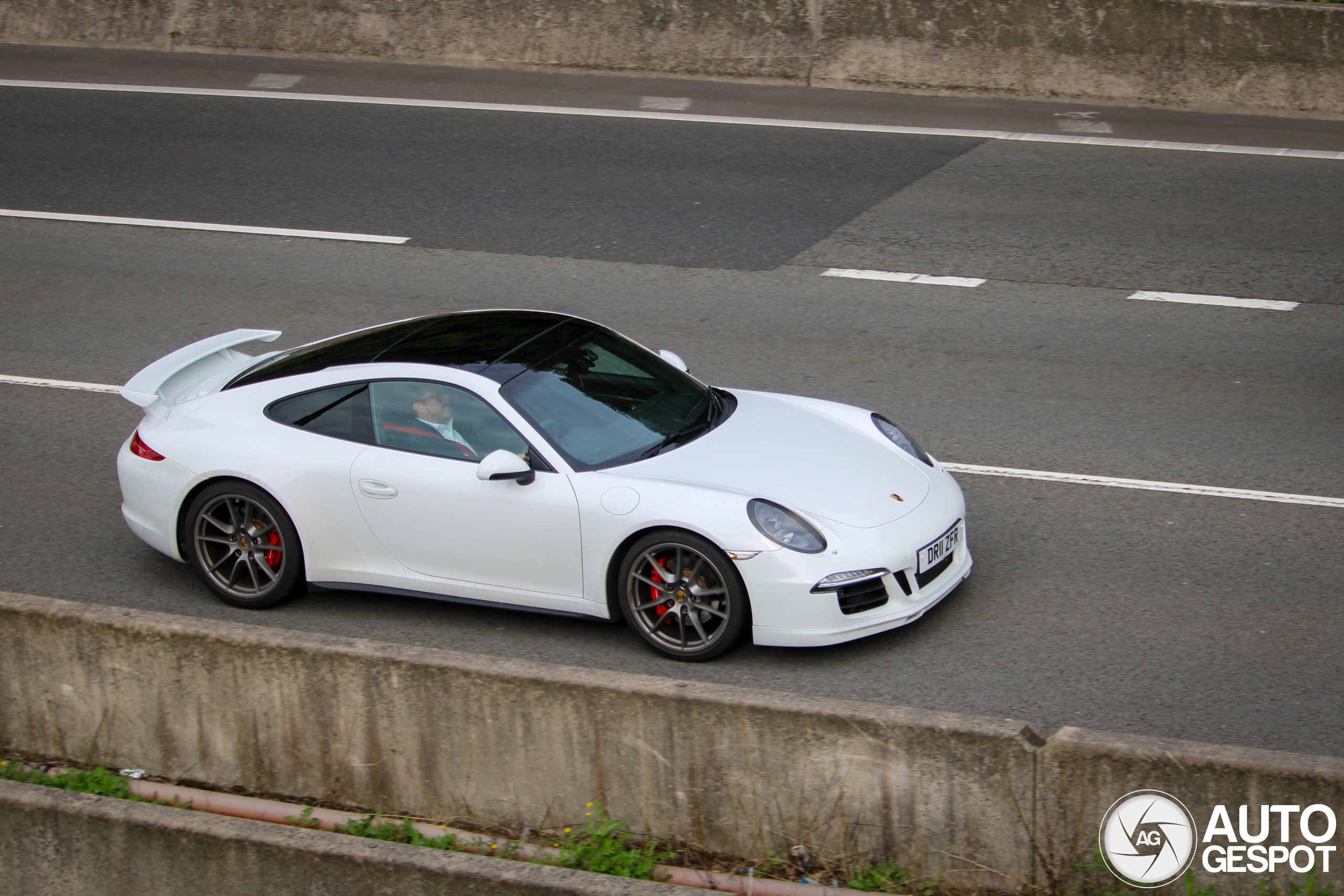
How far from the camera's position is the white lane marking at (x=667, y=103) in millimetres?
14695

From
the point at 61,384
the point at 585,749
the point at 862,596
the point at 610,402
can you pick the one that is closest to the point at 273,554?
the point at 610,402

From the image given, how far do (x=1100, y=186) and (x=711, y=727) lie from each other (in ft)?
30.0

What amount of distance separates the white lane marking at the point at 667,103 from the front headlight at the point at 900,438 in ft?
27.7

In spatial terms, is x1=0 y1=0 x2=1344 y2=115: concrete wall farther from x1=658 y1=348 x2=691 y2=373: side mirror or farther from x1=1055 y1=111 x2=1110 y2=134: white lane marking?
x1=658 y1=348 x2=691 y2=373: side mirror

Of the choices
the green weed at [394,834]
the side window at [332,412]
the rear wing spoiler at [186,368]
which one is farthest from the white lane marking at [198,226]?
the green weed at [394,834]

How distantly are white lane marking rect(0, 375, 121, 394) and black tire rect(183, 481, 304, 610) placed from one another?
2.93 m

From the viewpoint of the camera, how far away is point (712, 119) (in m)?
14.3

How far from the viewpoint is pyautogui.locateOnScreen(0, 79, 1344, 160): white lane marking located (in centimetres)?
1320

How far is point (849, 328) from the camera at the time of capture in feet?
32.2

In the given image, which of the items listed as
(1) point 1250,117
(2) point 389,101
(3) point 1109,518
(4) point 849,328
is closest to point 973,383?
(4) point 849,328

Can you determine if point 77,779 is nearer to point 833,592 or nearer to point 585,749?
point 585,749

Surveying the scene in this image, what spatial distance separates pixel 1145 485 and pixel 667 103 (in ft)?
28.8

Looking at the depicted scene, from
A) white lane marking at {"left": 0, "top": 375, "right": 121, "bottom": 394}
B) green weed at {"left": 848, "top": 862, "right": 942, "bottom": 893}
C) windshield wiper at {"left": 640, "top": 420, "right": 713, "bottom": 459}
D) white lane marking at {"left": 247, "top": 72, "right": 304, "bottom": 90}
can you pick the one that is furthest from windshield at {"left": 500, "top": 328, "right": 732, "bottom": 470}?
white lane marking at {"left": 247, "top": 72, "right": 304, "bottom": 90}

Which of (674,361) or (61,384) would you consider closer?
(674,361)
